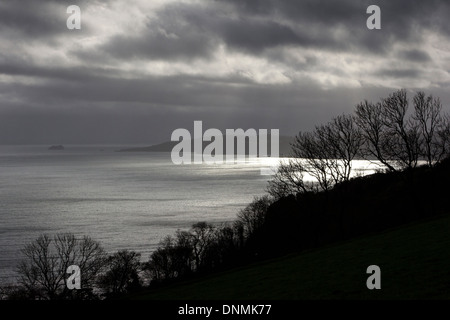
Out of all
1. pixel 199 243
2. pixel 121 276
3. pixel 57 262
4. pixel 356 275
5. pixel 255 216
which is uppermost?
pixel 255 216

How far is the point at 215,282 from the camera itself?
116 ft

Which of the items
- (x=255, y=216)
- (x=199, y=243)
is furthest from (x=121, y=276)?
(x=255, y=216)

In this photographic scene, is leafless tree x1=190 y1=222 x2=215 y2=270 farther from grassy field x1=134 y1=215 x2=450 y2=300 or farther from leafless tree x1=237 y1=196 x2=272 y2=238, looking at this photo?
grassy field x1=134 y1=215 x2=450 y2=300

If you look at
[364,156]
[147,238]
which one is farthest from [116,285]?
[364,156]

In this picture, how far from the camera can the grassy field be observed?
66.7 ft

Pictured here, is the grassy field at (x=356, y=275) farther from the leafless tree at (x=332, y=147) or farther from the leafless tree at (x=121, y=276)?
the leafless tree at (x=121, y=276)

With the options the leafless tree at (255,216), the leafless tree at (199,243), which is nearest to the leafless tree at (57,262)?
the leafless tree at (199,243)

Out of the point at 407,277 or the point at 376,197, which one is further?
the point at 376,197

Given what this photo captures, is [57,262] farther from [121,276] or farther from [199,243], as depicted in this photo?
[199,243]

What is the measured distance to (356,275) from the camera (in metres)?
25.0

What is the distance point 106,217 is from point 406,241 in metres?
127

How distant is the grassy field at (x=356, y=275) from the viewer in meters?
20.3

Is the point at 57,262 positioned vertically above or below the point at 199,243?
below
